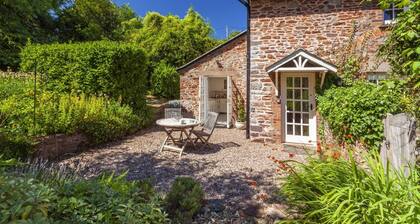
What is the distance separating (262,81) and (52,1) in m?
16.7

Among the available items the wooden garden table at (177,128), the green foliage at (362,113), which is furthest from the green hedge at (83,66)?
the green foliage at (362,113)

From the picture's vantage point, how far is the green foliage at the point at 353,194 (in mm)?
2592

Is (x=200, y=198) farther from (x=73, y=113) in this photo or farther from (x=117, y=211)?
(x=73, y=113)

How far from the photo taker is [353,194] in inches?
115

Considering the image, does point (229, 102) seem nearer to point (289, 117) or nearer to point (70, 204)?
point (289, 117)

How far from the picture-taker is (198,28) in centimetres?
Result: 2014

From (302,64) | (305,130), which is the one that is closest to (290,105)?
(305,130)

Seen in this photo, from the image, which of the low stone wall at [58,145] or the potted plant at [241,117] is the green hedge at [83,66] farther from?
the potted plant at [241,117]

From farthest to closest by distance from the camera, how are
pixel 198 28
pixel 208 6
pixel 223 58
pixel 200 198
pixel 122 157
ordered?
pixel 208 6, pixel 198 28, pixel 223 58, pixel 122 157, pixel 200 198

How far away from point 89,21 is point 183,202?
65.4 feet

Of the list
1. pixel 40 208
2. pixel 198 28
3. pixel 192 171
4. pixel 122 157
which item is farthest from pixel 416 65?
pixel 198 28

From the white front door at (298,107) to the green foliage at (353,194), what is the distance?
511 centimetres

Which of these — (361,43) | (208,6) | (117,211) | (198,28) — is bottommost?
(117,211)

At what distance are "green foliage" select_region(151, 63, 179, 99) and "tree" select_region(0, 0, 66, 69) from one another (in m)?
7.07
